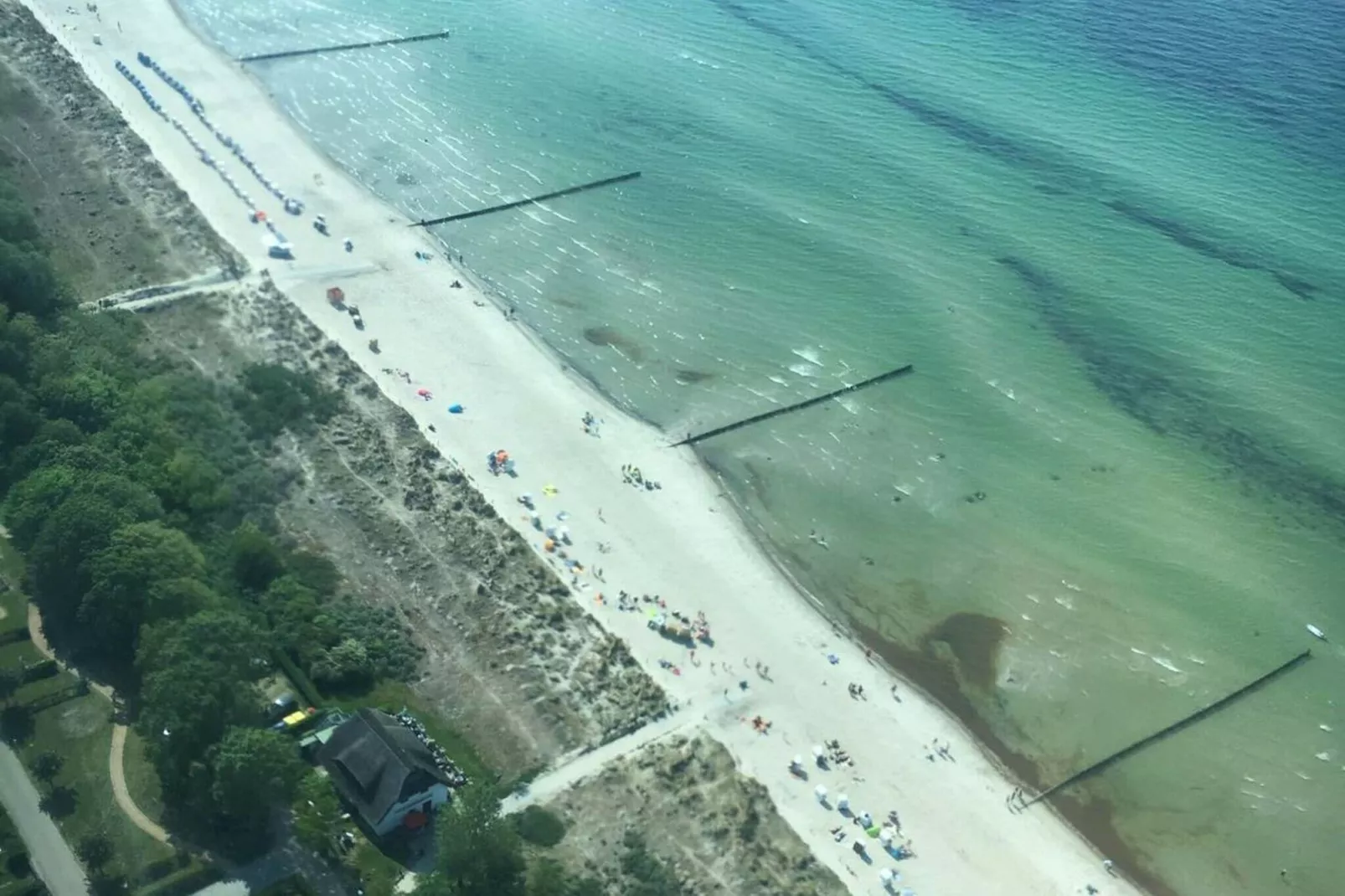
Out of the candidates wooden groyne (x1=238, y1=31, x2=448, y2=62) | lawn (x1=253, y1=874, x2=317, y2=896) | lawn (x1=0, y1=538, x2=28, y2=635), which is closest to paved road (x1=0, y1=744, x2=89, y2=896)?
lawn (x1=253, y1=874, x2=317, y2=896)

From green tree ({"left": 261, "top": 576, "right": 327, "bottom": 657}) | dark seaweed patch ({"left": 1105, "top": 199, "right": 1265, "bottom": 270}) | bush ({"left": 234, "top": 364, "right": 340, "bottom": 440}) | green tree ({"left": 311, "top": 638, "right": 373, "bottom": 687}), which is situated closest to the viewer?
green tree ({"left": 311, "top": 638, "right": 373, "bottom": 687})

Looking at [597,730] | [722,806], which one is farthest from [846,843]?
[597,730]

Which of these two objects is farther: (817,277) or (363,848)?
(817,277)

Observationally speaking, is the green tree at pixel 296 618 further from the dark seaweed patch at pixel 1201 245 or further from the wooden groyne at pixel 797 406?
the dark seaweed patch at pixel 1201 245

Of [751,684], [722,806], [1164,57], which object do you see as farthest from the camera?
[1164,57]

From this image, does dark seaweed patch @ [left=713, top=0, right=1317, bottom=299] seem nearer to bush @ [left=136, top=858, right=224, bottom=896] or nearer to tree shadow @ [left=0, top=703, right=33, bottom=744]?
bush @ [left=136, top=858, right=224, bottom=896]

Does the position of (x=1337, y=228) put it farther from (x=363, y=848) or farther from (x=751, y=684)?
(x=363, y=848)
